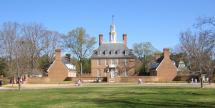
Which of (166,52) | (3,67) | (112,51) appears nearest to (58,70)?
(3,67)

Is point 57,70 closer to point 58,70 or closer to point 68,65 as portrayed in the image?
point 58,70

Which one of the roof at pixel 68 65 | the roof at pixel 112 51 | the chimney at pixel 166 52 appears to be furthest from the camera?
the roof at pixel 112 51

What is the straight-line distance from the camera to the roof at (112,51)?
349 feet

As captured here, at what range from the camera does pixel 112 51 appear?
107 m

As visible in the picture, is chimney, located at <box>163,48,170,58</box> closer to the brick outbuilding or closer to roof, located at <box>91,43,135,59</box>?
roof, located at <box>91,43,135,59</box>

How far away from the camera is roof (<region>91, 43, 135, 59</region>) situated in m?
106

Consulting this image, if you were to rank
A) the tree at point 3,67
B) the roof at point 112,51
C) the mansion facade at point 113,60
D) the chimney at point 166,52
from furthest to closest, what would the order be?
1. the roof at point 112,51
2. the mansion facade at point 113,60
3. the chimney at point 166,52
4. the tree at point 3,67

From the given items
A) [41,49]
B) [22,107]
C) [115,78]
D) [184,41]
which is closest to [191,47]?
[184,41]

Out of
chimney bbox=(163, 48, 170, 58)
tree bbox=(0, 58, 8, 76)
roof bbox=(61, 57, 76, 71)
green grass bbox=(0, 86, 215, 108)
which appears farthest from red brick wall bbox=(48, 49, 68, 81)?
green grass bbox=(0, 86, 215, 108)

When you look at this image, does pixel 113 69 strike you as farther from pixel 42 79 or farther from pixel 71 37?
pixel 42 79

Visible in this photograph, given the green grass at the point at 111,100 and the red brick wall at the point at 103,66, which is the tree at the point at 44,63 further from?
the green grass at the point at 111,100

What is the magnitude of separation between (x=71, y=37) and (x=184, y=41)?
32.6 metres

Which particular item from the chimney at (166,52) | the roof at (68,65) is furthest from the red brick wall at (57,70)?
the chimney at (166,52)

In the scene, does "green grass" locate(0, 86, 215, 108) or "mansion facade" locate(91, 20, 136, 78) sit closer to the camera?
"green grass" locate(0, 86, 215, 108)
